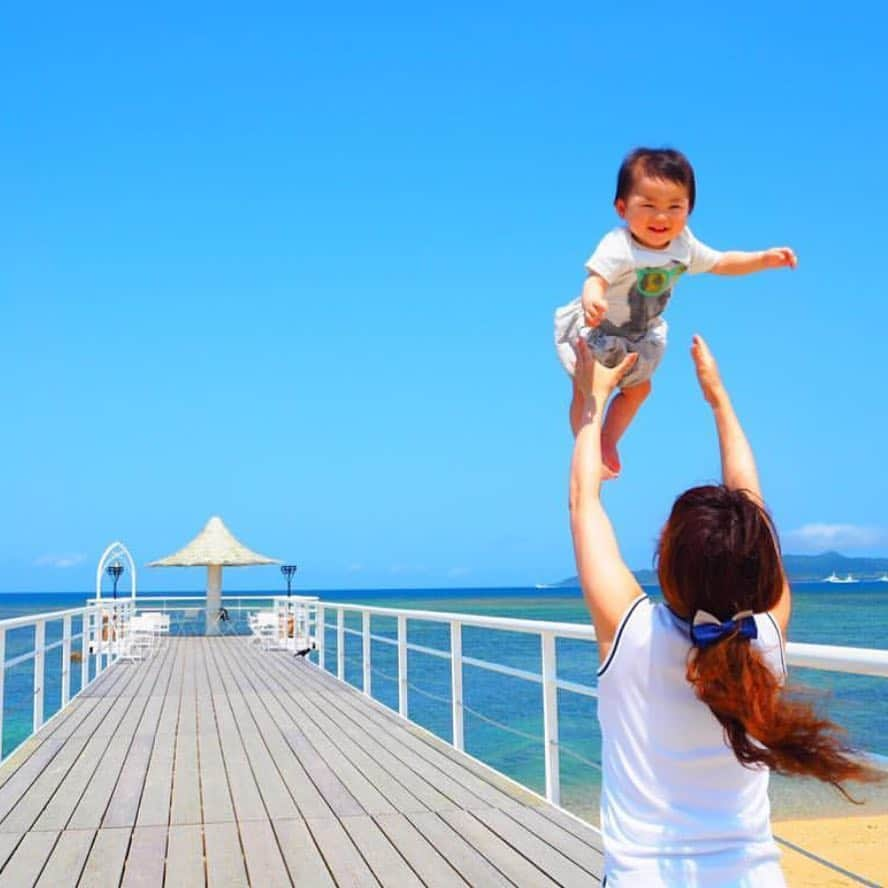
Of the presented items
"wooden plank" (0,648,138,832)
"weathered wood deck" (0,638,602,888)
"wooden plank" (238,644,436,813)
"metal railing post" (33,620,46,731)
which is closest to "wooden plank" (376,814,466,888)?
"weathered wood deck" (0,638,602,888)

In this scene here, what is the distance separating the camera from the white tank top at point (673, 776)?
1.39 meters

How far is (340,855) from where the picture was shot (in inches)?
158

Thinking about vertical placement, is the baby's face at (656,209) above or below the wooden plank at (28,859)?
above

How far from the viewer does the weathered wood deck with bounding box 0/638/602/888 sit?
379 centimetres

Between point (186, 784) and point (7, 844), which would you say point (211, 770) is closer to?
point (186, 784)

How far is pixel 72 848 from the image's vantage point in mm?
4164

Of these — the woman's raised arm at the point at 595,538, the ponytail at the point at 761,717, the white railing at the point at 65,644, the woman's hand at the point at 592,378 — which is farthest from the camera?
the white railing at the point at 65,644

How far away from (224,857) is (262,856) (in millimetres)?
134

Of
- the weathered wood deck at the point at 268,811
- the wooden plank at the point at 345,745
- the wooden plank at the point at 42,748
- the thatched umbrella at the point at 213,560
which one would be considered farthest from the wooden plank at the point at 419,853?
the thatched umbrella at the point at 213,560

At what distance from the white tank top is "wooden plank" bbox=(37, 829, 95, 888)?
2822mm

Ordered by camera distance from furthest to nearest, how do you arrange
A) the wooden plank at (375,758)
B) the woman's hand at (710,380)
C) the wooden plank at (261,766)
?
the wooden plank at (375,758) < the wooden plank at (261,766) < the woman's hand at (710,380)

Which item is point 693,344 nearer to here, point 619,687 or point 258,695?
point 619,687

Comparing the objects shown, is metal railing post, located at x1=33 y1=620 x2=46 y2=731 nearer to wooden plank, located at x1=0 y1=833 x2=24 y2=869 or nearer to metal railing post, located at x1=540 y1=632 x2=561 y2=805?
wooden plank, located at x1=0 y1=833 x2=24 y2=869

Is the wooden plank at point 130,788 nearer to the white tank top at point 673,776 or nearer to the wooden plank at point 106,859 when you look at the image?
the wooden plank at point 106,859
